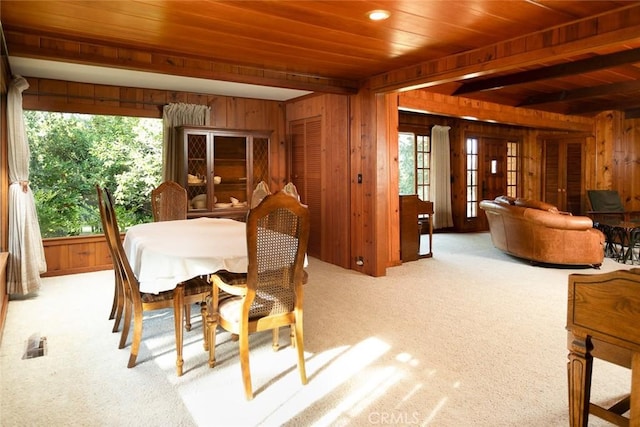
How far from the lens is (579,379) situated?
1.75 metres

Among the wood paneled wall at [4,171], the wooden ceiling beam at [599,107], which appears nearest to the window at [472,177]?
the wooden ceiling beam at [599,107]

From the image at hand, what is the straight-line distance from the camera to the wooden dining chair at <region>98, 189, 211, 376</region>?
2.69 metres

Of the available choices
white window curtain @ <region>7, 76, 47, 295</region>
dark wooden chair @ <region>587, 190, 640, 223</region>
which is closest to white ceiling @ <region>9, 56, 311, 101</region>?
white window curtain @ <region>7, 76, 47, 295</region>

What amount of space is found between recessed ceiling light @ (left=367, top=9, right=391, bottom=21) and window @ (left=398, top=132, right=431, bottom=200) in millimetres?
5500

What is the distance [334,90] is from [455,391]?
143 inches

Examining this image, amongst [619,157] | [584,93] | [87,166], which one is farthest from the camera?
[619,157]

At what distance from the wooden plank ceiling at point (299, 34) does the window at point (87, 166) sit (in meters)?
2.10

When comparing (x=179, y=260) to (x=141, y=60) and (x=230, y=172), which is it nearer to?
(x=141, y=60)

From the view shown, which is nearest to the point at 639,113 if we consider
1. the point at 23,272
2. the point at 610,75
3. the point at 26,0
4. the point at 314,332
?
the point at 610,75

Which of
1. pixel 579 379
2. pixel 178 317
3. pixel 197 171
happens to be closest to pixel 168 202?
pixel 197 171

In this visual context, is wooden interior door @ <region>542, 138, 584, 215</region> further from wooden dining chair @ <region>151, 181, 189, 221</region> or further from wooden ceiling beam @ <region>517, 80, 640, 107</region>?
wooden dining chair @ <region>151, 181, 189, 221</region>

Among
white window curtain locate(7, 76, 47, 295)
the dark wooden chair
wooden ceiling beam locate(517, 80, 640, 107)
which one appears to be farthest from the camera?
the dark wooden chair

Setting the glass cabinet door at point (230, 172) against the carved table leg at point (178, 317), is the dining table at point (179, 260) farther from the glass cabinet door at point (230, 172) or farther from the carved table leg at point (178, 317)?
the glass cabinet door at point (230, 172)

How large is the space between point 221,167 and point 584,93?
216 inches
